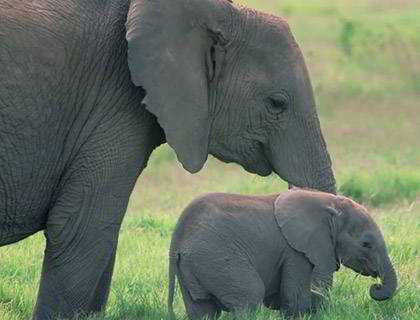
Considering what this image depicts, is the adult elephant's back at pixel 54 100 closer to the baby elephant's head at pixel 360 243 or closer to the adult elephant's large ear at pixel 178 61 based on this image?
the adult elephant's large ear at pixel 178 61

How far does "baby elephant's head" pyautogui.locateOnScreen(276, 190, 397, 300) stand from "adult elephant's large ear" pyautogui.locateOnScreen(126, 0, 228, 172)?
0.63m

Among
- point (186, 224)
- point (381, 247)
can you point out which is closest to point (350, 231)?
point (381, 247)

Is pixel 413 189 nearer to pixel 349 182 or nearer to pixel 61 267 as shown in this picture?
pixel 349 182

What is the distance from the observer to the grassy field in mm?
6555

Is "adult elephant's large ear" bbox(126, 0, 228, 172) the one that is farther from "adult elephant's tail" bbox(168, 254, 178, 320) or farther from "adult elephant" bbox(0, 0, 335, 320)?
"adult elephant's tail" bbox(168, 254, 178, 320)

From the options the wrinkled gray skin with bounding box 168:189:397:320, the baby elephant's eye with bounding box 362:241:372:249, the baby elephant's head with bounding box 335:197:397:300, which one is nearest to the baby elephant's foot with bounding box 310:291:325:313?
the wrinkled gray skin with bounding box 168:189:397:320

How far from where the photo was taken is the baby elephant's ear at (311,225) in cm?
621

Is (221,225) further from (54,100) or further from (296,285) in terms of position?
(54,100)

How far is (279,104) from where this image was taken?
6070mm

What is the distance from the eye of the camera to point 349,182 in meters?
11.2

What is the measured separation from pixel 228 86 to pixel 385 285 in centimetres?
120

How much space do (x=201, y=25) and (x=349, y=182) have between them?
18.4ft

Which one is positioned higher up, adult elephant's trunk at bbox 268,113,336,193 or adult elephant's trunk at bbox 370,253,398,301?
adult elephant's trunk at bbox 268,113,336,193

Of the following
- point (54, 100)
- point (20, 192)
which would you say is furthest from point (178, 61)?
point (20, 192)
